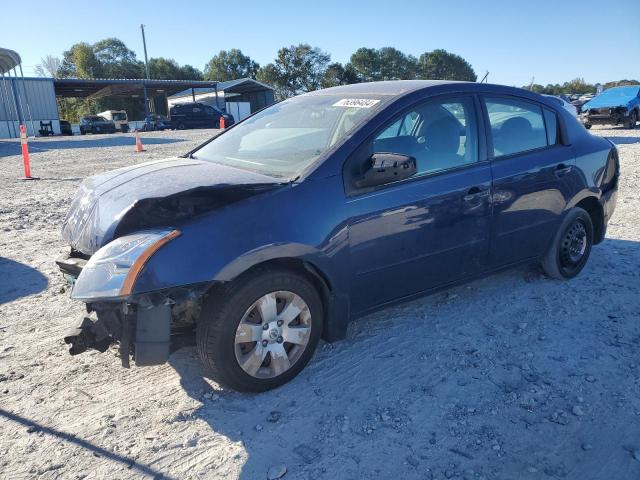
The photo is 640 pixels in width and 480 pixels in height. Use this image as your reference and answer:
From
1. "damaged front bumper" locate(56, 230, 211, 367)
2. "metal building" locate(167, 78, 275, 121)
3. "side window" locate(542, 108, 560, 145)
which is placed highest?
"metal building" locate(167, 78, 275, 121)

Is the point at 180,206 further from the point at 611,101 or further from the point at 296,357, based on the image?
the point at 611,101

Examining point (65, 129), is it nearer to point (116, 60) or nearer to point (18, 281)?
point (18, 281)

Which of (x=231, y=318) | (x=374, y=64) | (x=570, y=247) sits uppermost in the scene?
(x=374, y=64)

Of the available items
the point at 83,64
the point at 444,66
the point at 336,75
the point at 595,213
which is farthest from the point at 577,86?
the point at 595,213

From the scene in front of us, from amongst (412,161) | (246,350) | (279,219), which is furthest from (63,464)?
(412,161)

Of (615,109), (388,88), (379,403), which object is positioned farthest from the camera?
(615,109)

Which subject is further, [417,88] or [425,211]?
[417,88]

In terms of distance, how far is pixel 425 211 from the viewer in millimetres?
3342

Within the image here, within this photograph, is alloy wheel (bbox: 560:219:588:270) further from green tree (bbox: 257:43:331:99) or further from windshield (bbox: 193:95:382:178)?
green tree (bbox: 257:43:331:99)

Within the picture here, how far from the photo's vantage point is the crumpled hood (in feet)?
9.17

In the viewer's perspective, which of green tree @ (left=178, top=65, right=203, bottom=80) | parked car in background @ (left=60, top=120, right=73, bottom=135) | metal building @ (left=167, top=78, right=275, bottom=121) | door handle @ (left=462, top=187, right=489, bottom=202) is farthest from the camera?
green tree @ (left=178, top=65, right=203, bottom=80)

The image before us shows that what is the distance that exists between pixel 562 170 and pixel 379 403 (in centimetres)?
266

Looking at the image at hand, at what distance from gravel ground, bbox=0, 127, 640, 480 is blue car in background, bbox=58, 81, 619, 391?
0.32m

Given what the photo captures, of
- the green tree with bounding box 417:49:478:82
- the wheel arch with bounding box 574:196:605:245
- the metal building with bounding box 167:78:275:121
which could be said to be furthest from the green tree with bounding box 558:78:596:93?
the wheel arch with bounding box 574:196:605:245
